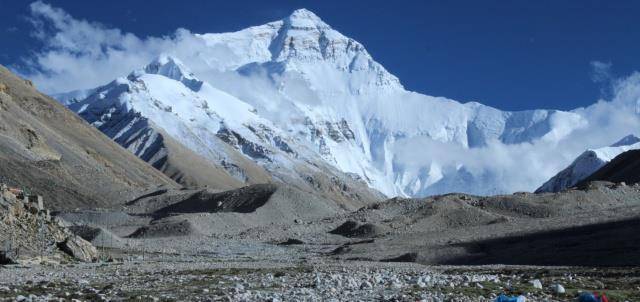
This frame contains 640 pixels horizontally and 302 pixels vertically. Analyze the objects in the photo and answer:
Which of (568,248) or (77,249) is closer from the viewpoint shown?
(77,249)

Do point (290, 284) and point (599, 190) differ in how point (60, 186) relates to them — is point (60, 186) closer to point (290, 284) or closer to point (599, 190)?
point (599, 190)

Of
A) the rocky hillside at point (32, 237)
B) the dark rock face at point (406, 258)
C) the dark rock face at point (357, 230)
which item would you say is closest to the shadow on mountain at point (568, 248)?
the dark rock face at point (406, 258)

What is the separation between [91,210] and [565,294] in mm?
99107

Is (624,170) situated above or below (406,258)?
above

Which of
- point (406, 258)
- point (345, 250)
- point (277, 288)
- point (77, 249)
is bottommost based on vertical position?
point (277, 288)

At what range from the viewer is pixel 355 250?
77062 millimetres

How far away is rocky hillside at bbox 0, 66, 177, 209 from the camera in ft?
420

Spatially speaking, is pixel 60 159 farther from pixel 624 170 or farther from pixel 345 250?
pixel 624 170

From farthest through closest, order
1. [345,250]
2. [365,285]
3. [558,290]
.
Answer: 1. [345,250]
2. [365,285]
3. [558,290]

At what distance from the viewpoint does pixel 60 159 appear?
14638 cm

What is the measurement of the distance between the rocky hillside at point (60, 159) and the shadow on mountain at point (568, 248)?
74.7 m

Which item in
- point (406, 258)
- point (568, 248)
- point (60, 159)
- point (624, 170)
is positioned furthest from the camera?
point (60, 159)

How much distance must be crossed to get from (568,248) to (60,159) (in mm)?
104862

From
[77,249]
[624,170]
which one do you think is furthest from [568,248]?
[624,170]
